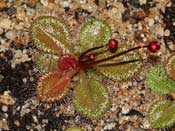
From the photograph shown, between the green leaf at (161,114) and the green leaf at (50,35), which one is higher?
the green leaf at (50,35)

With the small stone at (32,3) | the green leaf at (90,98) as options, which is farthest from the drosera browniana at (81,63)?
the small stone at (32,3)

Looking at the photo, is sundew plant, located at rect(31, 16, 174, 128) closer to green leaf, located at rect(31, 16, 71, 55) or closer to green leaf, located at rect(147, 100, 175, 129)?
green leaf, located at rect(31, 16, 71, 55)

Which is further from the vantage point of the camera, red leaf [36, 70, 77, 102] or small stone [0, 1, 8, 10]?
small stone [0, 1, 8, 10]

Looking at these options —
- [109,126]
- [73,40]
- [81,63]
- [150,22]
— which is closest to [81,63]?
[81,63]

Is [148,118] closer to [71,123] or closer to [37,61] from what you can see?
[71,123]

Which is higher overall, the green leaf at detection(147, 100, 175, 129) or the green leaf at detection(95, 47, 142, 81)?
the green leaf at detection(95, 47, 142, 81)

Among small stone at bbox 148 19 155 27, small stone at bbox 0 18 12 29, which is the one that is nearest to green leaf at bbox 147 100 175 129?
small stone at bbox 148 19 155 27

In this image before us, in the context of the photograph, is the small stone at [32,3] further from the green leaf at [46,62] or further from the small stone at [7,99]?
the small stone at [7,99]
